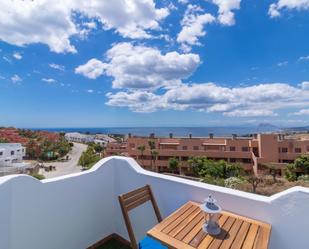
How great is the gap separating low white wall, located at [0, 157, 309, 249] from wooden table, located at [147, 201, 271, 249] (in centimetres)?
18

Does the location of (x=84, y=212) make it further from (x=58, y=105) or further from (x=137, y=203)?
(x=58, y=105)

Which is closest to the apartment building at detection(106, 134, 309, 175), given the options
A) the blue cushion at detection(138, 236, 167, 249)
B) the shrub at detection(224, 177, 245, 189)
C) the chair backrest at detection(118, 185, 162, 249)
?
the shrub at detection(224, 177, 245, 189)

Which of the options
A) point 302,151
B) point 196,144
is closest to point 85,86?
point 196,144

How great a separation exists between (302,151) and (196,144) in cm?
1481

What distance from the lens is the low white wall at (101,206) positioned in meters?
1.73

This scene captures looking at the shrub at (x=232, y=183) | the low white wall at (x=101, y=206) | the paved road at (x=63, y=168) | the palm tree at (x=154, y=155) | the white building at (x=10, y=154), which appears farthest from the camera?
the palm tree at (x=154, y=155)

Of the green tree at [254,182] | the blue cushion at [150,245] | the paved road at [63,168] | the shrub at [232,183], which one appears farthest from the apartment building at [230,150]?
the blue cushion at [150,245]

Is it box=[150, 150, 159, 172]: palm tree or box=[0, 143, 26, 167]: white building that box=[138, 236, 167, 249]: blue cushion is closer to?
box=[150, 150, 159, 172]: palm tree

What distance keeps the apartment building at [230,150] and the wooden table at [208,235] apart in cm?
2960

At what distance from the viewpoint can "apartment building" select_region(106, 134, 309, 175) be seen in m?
28.8

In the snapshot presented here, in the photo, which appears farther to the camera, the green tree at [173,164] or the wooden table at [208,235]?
the green tree at [173,164]

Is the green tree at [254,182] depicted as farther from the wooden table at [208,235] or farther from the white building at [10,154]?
the white building at [10,154]

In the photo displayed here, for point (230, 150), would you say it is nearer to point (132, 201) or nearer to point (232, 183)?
point (232, 183)

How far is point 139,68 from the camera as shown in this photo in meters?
19.2
